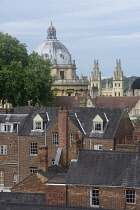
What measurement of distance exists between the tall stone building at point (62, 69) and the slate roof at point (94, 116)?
99743mm

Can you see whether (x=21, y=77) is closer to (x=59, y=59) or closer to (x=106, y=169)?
(x=106, y=169)

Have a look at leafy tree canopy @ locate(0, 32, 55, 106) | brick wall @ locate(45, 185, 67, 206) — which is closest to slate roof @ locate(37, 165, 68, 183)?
brick wall @ locate(45, 185, 67, 206)

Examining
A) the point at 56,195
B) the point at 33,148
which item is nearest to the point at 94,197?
the point at 56,195

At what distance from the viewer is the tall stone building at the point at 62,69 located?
16500cm

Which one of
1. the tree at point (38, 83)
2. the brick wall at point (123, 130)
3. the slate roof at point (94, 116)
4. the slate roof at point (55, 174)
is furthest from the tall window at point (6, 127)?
the tree at point (38, 83)

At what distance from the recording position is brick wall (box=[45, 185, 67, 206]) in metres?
43.1

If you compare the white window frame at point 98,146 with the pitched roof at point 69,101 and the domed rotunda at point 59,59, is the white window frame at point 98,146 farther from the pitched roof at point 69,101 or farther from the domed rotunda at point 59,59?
the domed rotunda at point 59,59

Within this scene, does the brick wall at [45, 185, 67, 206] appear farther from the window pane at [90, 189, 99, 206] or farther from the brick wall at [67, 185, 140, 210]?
the window pane at [90, 189, 99, 206]

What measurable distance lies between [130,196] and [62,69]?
12845cm

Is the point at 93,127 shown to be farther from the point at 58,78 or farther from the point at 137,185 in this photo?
the point at 58,78

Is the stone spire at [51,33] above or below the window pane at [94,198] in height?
above

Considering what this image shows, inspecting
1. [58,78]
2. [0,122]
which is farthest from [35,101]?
[58,78]

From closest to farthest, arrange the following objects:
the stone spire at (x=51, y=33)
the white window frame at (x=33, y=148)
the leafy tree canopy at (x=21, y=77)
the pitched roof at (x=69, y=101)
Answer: the white window frame at (x=33, y=148) < the leafy tree canopy at (x=21, y=77) < the pitched roof at (x=69, y=101) < the stone spire at (x=51, y=33)

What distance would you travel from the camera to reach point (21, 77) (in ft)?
311
